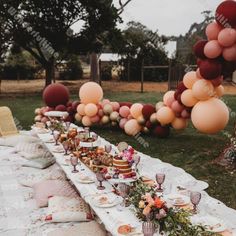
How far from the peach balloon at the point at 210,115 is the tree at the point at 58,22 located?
1074cm

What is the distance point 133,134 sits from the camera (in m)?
9.42

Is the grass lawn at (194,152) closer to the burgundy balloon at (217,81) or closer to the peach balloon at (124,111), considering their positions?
the peach balloon at (124,111)

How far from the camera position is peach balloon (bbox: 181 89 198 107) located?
7671 mm

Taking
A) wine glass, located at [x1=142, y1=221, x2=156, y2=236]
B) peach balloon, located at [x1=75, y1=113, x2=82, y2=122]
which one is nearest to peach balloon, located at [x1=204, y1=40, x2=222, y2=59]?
wine glass, located at [x1=142, y1=221, x2=156, y2=236]

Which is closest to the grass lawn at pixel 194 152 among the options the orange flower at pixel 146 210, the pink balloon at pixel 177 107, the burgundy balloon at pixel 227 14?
the pink balloon at pixel 177 107

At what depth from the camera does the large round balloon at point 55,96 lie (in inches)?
409

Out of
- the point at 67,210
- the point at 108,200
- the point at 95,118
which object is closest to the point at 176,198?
the point at 108,200

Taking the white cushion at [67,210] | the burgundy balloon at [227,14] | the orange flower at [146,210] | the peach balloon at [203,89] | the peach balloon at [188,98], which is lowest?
the white cushion at [67,210]

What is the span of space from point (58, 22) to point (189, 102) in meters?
11.0

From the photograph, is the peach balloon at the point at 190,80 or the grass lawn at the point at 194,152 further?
the peach balloon at the point at 190,80

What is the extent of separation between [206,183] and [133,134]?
3.61 metres

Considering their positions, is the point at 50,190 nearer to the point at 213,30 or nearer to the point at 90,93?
the point at 213,30

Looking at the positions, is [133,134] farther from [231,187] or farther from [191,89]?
[231,187]

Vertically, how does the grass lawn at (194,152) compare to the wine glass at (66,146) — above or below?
below
